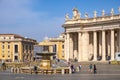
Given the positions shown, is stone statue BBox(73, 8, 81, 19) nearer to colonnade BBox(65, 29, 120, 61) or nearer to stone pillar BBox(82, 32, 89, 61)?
colonnade BBox(65, 29, 120, 61)

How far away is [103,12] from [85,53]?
12.5 m

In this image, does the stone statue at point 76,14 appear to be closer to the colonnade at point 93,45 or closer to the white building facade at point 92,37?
the white building facade at point 92,37

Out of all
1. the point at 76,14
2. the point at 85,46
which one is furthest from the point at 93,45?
the point at 76,14

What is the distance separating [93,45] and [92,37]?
2.63m

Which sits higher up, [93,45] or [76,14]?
[76,14]

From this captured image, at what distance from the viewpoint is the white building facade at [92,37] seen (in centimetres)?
8938

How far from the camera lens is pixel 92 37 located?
9988 cm

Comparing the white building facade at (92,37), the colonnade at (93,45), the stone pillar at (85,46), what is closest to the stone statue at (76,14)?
the white building facade at (92,37)

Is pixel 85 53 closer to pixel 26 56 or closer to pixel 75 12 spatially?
pixel 75 12

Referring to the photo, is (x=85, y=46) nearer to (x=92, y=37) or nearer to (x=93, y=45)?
(x=93, y=45)

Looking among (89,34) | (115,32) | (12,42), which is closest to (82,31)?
(89,34)

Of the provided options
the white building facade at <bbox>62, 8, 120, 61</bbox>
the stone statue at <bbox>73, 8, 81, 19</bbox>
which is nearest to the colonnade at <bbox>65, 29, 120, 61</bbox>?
the white building facade at <bbox>62, 8, 120, 61</bbox>

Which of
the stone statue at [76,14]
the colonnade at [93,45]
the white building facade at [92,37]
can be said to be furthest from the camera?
the stone statue at [76,14]

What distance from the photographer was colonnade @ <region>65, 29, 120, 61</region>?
297 feet
